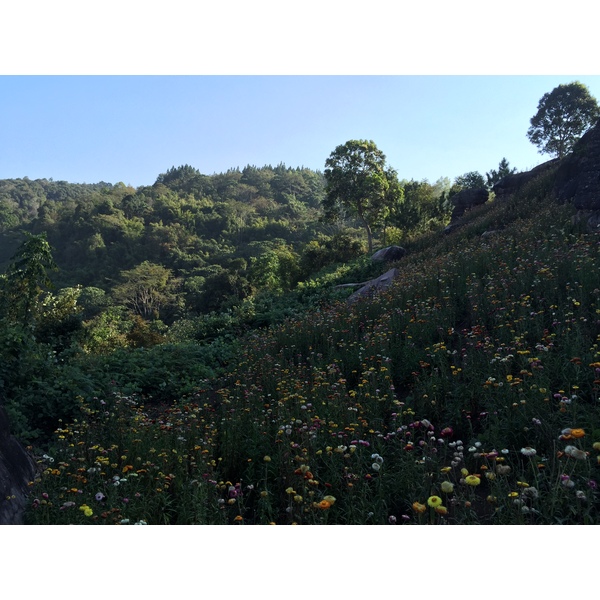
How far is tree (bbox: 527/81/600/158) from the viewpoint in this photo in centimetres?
3141

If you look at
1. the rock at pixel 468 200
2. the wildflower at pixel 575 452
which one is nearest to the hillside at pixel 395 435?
the wildflower at pixel 575 452

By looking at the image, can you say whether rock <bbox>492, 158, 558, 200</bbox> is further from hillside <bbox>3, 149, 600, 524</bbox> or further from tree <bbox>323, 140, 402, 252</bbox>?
hillside <bbox>3, 149, 600, 524</bbox>

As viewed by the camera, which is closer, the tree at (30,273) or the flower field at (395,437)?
the flower field at (395,437)

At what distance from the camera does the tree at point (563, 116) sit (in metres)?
31.4

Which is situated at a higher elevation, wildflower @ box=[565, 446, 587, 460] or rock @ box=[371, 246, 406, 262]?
rock @ box=[371, 246, 406, 262]

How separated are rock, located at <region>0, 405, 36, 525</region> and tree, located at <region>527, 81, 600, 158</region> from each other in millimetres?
35071

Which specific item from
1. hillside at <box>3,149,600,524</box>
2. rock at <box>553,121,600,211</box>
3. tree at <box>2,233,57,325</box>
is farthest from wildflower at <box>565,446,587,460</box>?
tree at <box>2,233,57,325</box>

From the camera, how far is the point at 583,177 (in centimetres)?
1072

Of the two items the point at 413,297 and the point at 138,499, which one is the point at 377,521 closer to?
the point at 138,499

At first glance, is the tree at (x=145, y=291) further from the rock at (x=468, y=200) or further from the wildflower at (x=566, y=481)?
the wildflower at (x=566, y=481)

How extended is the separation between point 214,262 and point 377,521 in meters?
55.1

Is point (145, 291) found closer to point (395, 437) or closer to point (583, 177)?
point (583, 177)

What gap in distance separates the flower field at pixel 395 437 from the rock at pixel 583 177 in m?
4.47
